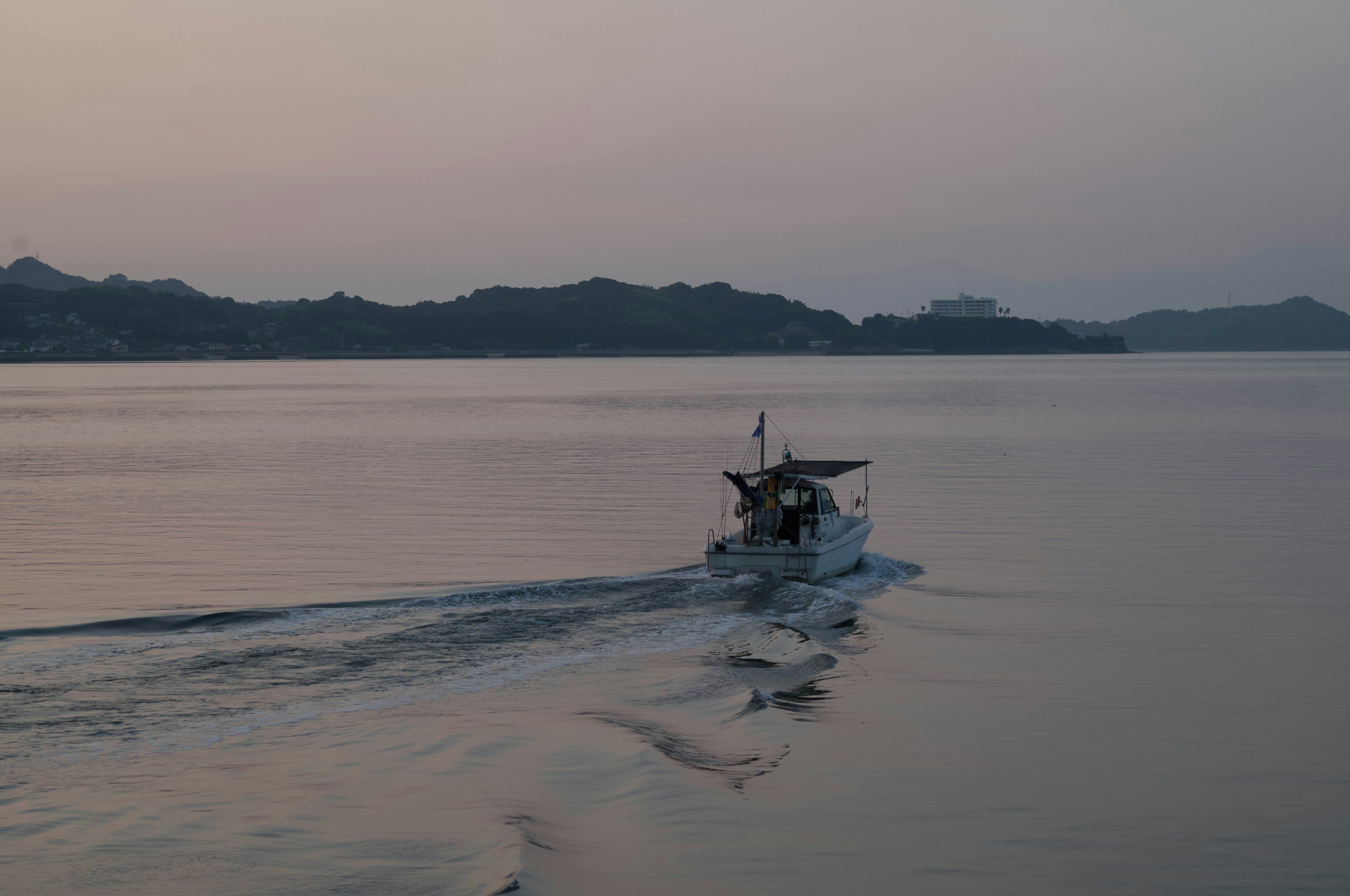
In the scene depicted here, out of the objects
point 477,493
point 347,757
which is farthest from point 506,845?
point 477,493

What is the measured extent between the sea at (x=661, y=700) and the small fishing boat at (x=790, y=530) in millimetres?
941

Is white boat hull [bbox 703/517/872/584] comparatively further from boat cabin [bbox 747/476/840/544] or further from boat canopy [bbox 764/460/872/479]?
boat canopy [bbox 764/460/872/479]

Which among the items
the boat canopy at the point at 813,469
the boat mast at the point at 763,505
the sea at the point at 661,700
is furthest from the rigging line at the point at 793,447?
the boat mast at the point at 763,505

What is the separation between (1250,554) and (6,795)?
34839 millimetres

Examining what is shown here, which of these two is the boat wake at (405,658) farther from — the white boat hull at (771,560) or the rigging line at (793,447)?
the rigging line at (793,447)

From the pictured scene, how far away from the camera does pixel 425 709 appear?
19344 mm

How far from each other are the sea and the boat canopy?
3057 millimetres

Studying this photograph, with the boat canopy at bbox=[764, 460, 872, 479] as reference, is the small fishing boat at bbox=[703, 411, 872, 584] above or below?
below

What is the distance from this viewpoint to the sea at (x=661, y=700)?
553 inches

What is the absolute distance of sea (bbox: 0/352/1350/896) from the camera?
46.1 feet

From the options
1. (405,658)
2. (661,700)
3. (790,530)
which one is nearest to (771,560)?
(790,530)

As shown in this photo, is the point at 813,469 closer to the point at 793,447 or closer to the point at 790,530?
the point at 790,530

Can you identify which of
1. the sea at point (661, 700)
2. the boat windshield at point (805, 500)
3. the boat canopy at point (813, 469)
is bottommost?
the sea at point (661, 700)

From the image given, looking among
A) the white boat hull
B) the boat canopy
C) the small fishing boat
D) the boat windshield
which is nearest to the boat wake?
the white boat hull
